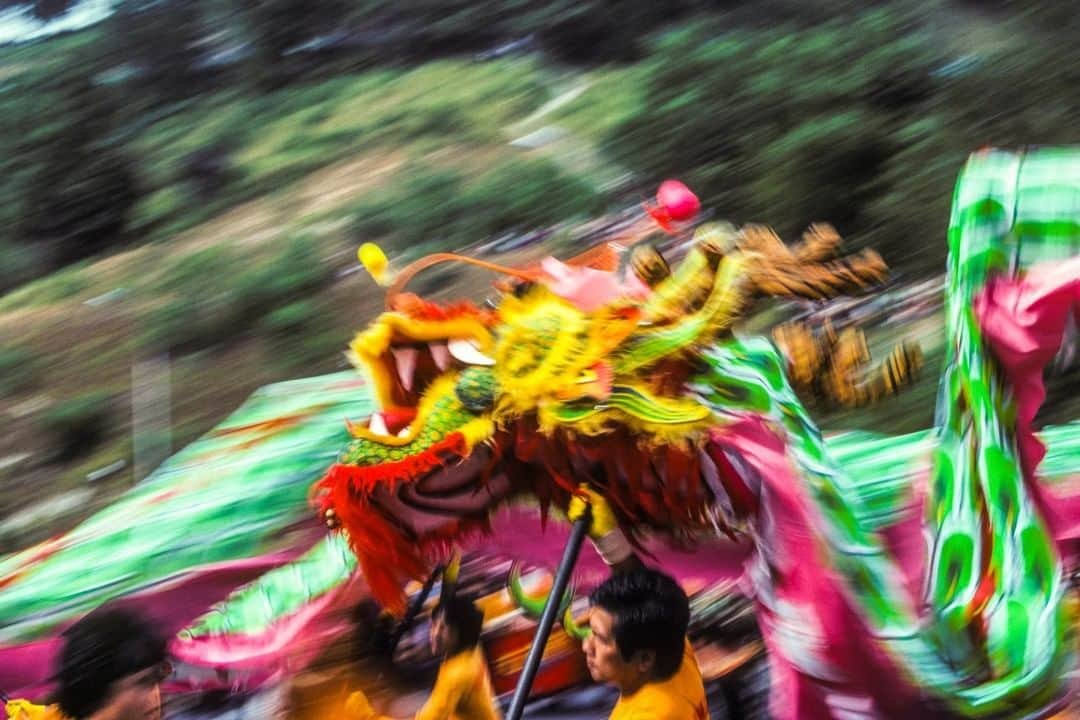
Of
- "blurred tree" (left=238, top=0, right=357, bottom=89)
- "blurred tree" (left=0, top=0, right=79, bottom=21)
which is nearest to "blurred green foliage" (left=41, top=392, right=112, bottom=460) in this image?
"blurred tree" (left=238, top=0, right=357, bottom=89)

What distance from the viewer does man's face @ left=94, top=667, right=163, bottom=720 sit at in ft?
5.42

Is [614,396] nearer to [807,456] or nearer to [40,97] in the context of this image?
[807,456]

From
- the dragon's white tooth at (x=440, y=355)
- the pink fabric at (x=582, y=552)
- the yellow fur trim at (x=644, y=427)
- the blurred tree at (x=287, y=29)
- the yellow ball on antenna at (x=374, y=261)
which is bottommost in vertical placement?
the pink fabric at (x=582, y=552)

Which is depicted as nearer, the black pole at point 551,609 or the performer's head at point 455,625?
the black pole at point 551,609

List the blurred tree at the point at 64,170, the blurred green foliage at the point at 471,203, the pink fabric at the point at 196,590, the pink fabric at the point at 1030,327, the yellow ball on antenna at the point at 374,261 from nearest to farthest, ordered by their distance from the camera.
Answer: the pink fabric at the point at 1030,327 → the yellow ball on antenna at the point at 374,261 → the pink fabric at the point at 196,590 → the blurred green foliage at the point at 471,203 → the blurred tree at the point at 64,170

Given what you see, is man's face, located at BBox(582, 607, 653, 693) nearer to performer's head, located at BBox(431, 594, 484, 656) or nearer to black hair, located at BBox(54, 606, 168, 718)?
performer's head, located at BBox(431, 594, 484, 656)

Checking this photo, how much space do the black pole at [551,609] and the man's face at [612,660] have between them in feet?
0.13

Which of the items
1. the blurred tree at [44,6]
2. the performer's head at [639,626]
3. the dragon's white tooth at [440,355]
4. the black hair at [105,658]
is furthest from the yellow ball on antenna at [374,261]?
the blurred tree at [44,6]

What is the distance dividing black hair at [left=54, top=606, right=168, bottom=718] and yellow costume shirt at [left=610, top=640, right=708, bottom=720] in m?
0.56

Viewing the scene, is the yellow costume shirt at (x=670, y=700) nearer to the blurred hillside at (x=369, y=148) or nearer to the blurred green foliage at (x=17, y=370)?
the blurred hillside at (x=369, y=148)

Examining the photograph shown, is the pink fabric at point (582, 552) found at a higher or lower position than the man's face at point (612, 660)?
higher

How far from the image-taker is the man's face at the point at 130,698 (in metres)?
1.65

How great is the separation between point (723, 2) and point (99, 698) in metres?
1.12

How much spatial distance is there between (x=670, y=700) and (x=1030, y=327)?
0.48 meters
